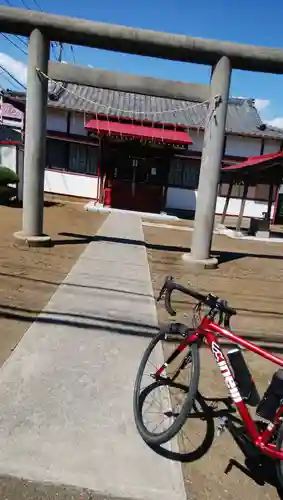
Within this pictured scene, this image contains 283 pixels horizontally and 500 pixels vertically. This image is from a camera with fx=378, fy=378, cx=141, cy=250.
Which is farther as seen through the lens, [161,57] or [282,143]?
[282,143]

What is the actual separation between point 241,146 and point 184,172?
3.22 meters

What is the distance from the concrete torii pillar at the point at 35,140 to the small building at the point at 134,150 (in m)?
8.00

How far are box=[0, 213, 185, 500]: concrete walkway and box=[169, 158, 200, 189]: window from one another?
49.0 ft

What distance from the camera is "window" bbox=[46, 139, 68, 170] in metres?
18.4

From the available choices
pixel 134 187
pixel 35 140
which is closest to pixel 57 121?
pixel 134 187

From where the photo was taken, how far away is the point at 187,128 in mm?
18109

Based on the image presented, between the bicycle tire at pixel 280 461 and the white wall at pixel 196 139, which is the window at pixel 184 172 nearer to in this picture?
→ the white wall at pixel 196 139

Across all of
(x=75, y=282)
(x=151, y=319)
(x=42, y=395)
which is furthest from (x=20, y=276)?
(x=42, y=395)

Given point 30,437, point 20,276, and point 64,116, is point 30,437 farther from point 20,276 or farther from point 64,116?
point 64,116

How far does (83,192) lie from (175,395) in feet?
53.8

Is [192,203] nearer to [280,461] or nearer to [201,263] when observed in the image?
[201,263]

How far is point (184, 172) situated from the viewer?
765 inches

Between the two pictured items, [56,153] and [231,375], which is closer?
[231,375]

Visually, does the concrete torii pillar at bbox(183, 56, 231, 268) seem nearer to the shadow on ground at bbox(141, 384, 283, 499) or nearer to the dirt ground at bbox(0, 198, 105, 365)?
the dirt ground at bbox(0, 198, 105, 365)
